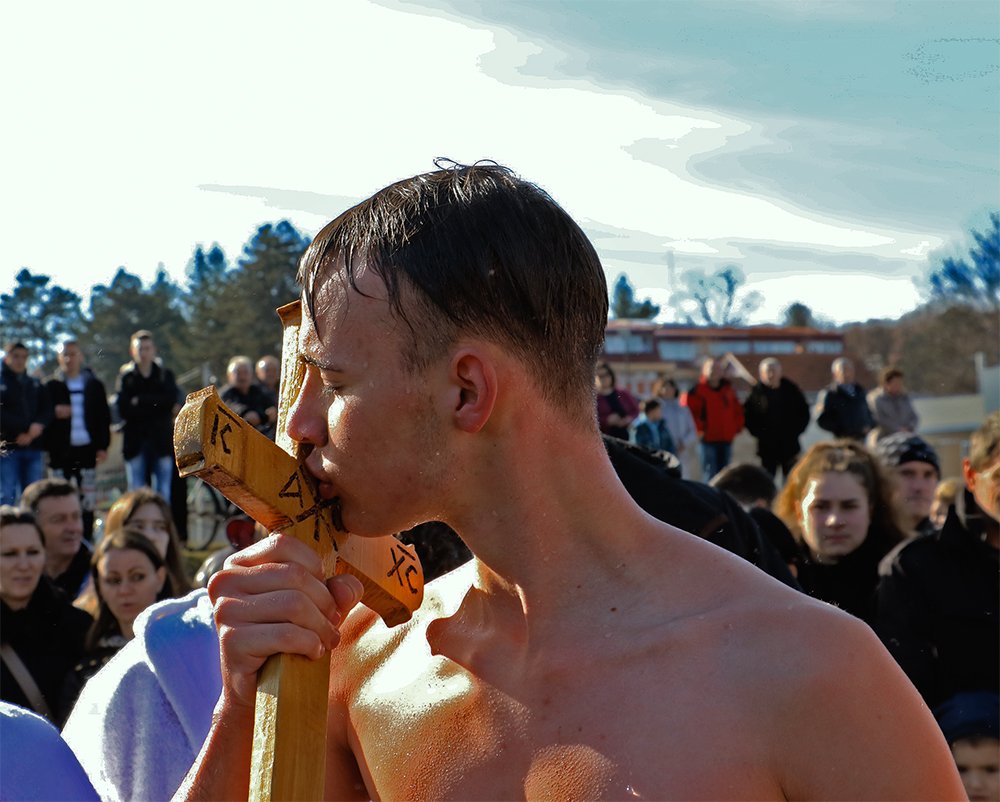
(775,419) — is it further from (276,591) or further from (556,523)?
(276,591)

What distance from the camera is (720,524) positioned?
3.43m

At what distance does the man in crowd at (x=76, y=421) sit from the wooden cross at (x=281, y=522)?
951 cm

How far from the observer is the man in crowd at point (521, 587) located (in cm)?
171

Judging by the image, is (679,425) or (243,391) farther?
(679,425)

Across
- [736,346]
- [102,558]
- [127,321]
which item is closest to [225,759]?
[102,558]

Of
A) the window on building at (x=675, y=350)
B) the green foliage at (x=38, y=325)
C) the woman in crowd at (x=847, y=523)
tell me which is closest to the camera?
the woman in crowd at (x=847, y=523)

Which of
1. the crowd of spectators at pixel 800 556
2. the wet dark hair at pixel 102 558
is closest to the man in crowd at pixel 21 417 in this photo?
the crowd of spectators at pixel 800 556

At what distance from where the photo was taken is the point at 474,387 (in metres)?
1.85

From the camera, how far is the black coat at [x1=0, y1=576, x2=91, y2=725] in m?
5.30

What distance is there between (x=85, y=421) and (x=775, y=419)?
23.0 feet

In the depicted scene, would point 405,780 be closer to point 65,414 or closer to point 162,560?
point 162,560

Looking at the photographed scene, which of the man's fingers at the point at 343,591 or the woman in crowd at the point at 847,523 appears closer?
the man's fingers at the point at 343,591

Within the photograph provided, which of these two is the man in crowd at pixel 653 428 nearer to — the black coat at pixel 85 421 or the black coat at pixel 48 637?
the black coat at pixel 85 421

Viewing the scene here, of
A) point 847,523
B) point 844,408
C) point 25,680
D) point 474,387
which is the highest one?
point 474,387
